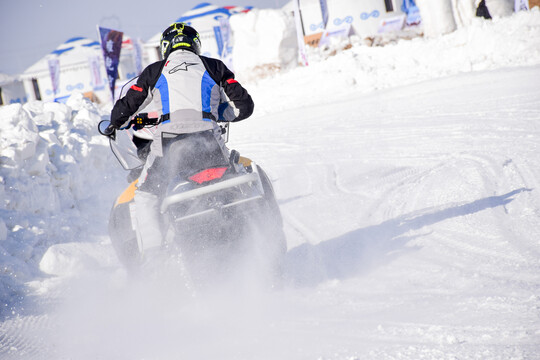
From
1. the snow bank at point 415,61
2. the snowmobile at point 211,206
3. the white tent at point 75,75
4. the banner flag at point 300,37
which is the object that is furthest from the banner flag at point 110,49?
the snowmobile at point 211,206

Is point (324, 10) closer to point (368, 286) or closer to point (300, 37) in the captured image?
point (300, 37)

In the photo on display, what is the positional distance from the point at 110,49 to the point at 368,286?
21.9 metres

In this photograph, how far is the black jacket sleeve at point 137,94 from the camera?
333 centimetres

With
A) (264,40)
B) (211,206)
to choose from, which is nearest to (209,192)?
(211,206)

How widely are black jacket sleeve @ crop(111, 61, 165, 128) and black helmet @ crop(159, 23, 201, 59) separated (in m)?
0.13

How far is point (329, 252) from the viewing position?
4211 mm

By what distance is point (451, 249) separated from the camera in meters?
→ 3.72

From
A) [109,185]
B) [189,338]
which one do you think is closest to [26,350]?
[189,338]

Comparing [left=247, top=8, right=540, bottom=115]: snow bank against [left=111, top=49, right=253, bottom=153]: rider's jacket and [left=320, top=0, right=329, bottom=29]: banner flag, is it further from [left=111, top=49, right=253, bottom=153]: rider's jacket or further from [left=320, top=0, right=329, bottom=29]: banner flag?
[left=111, top=49, right=253, bottom=153]: rider's jacket

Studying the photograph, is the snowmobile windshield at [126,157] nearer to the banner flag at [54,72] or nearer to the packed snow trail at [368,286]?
the packed snow trail at [368,286]

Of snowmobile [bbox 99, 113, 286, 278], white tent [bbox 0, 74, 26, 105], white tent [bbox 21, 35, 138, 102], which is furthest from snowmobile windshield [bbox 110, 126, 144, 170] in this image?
white tent [bbox 0, 74, 26, 105]

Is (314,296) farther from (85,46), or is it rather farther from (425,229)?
(85,46)

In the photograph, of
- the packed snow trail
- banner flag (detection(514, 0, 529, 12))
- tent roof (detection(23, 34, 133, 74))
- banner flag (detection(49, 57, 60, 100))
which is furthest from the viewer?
tent roof (detection(23, 34, 133, 74))

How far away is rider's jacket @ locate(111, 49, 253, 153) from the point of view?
314cm
